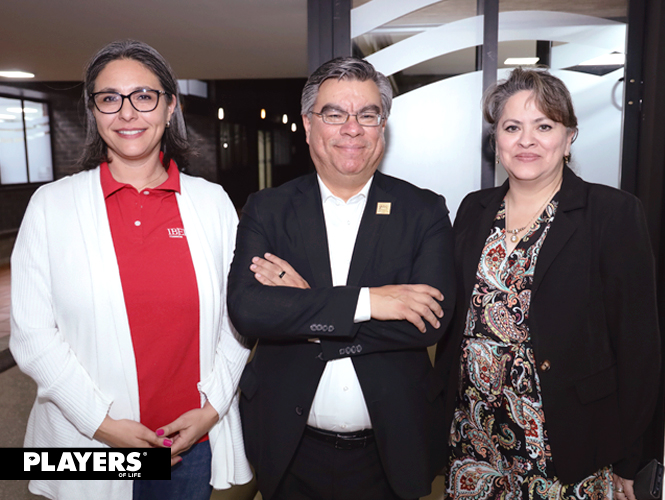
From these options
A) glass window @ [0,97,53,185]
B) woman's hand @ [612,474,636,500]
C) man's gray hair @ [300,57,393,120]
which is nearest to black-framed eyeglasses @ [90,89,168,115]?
man's gray hair @ [300,57,393,120]

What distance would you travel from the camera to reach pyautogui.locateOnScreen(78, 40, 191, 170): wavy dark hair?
1.52 meters

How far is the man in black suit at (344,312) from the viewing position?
143 cm

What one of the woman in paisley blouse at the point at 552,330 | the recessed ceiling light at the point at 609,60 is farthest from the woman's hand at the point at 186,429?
the recessed ceiling light at the point at 609,60

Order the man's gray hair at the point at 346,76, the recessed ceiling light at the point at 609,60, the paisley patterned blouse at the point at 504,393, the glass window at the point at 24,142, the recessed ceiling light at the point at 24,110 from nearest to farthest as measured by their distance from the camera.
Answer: the paisley patterned blouse at the point at 504,393 → the man's gray hair at the point at 346,76 → the recessed ceiling light at the point at 609,60 → the glass window at the point at 24,142 → the recessed ceiling light at the point at 24,110

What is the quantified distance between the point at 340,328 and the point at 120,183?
0.82 metres

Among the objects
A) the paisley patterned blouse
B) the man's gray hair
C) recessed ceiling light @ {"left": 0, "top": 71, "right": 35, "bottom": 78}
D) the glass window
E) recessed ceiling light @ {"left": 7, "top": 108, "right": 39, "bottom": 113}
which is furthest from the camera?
recessed ceiling light @ {"left": 7, "top": 108, "right": 39, "bottom": 113}

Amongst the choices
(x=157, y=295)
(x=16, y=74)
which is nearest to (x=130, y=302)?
(x=157, y=295)

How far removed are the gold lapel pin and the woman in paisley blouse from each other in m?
0.33

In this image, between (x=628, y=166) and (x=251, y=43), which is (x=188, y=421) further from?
(x=251, y=43)

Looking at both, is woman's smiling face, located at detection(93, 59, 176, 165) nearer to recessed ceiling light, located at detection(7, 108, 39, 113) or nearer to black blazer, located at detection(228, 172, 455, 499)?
black blazer, located at detection(228, 172, 455, 499)

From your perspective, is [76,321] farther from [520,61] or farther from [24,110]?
[24,110]

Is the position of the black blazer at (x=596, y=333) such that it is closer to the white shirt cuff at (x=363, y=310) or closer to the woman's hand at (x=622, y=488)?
the woman's hand at (x=622, y=488)

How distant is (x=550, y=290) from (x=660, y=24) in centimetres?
174

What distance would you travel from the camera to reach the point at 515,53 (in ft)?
8.46
